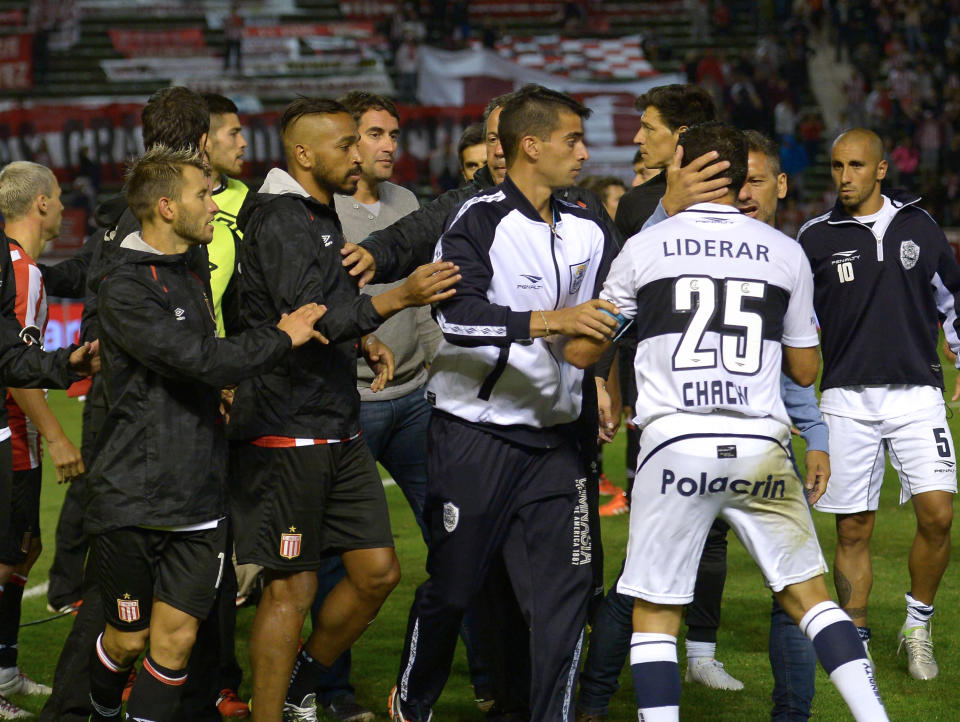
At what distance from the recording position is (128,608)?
408cm

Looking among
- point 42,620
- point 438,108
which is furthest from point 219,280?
point 438,108

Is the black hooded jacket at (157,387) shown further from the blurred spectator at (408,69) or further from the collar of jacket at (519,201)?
the blurred spectator at (408,69)

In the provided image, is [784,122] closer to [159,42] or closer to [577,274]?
[159,42]

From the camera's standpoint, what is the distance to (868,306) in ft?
18.3

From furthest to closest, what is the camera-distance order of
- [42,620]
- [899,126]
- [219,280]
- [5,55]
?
[5,55]
[899,126]
[42,620]
[219,280]

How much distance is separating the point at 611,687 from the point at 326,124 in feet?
7.68

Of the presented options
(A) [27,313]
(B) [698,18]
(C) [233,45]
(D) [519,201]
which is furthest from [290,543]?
(B) [698,18]

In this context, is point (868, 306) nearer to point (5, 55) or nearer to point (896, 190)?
point (896, 190)

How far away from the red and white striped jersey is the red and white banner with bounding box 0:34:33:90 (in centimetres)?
2416

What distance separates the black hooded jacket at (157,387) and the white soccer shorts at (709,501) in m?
1.26

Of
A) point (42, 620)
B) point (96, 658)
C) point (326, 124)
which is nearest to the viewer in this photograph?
point (96, 658)

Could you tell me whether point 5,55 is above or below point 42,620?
below

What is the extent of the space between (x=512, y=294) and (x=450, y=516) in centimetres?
80

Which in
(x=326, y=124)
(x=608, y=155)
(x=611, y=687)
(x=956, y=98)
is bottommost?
(x=608, y=155)
